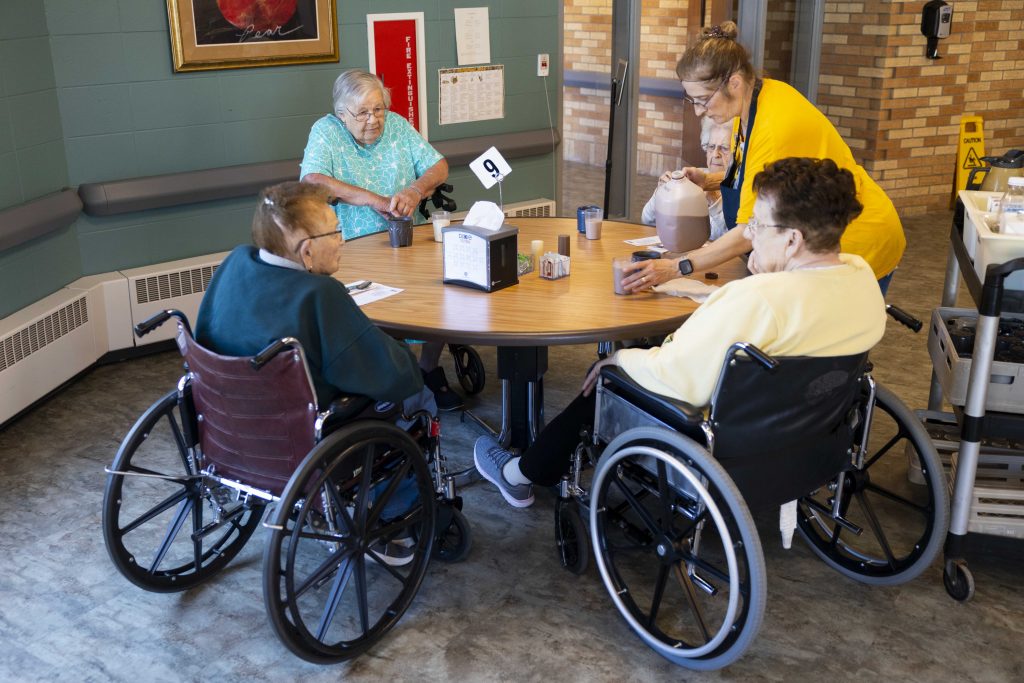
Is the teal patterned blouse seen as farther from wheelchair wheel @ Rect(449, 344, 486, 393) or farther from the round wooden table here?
wheelchair wheel @ Rect(449, 344, 486, 393)

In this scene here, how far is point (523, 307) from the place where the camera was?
9.48 ft

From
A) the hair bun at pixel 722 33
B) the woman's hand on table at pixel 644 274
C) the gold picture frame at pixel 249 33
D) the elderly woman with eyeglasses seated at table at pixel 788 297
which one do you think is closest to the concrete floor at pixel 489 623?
the elderly woman with eyeglasses seated at table at pixel 788 297

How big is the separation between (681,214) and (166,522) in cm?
186

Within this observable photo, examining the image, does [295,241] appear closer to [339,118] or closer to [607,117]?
[339,118]

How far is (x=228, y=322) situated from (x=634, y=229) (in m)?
1.80

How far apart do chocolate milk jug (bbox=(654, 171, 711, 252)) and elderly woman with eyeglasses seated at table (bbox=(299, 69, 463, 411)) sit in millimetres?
964

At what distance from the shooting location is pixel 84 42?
14.0 feet

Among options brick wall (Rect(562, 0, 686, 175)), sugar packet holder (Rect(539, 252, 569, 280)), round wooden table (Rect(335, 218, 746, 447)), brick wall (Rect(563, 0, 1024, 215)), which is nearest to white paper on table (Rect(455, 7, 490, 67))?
brick wall (Rect(562, 0, 686, 175))

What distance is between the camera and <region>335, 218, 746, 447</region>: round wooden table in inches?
106

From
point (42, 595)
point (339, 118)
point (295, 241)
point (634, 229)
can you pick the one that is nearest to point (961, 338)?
point (634, 229)

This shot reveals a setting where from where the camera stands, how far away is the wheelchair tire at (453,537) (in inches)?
115

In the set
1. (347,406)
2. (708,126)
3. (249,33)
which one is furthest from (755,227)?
(249,33)

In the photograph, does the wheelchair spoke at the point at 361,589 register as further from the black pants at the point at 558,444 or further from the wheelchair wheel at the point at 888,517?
the wheelchair wheel at the point at 888,517

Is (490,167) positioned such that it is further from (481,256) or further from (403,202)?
(481,256)
